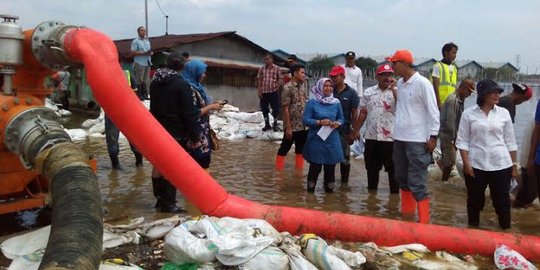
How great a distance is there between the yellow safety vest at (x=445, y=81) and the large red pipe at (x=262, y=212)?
374 cm

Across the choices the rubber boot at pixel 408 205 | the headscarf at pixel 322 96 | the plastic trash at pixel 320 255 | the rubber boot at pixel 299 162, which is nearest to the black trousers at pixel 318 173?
the headscarf at pixel 322 96

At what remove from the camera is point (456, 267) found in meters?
3.99

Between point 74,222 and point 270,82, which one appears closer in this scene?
point 74,222

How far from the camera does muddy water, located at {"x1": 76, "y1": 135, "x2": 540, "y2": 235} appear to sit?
226 inches

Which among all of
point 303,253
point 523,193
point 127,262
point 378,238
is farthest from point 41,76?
point 523,193

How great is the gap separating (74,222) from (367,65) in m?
37.4

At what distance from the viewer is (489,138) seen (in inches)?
203

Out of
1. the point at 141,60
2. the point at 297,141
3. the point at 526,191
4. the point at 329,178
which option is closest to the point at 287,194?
the point at 329,178

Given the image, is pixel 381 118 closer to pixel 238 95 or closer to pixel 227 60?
pixel 238 95

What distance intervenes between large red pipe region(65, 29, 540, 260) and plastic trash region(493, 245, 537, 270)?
0.52ft

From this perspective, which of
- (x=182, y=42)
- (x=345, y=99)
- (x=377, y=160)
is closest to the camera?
(x=377, y=160)

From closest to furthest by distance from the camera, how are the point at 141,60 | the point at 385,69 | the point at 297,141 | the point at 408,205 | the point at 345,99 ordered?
1. the point at 408,205
2. the point at 385,69
3. the point at 345,99
4. the point at 297,141
5. the point at 141,60

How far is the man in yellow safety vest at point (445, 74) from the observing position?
774 centimetres

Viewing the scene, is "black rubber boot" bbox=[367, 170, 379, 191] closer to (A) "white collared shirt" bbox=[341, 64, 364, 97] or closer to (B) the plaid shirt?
(A) "white collared shirt" bbox=[341, 64, 364, 97]
